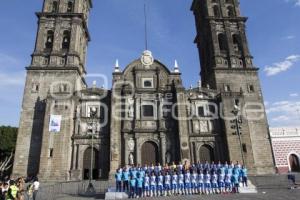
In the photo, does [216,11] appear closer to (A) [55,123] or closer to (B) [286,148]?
(B) [286,148]

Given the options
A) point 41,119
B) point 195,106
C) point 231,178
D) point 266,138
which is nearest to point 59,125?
point 41,119

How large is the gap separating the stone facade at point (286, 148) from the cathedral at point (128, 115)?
4393 millimetres

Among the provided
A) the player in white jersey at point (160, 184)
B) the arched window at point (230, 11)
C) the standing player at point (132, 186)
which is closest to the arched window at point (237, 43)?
the arched window at point (230, 11)

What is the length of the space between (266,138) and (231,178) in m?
15.8

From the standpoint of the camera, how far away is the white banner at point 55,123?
26.0 meters

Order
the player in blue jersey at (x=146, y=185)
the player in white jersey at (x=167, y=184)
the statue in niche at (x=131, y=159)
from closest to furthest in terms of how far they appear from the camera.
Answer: the player in blue jersey at (x=146, y=185) → the player in white jersey at (x=167, y=184) → the statue in niche at (x=131, y=159)

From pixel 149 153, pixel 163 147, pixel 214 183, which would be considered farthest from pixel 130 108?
pixel 214 183

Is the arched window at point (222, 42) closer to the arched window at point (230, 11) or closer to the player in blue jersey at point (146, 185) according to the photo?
the arched window at point (230, 11)

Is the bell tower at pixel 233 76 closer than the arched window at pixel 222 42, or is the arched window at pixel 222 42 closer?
the bell tower at pixel 233 76

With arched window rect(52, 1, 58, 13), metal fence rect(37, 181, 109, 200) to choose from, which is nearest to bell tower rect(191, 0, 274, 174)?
metal fence rect(37, 181, 109, 200)

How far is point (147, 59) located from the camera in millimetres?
32500

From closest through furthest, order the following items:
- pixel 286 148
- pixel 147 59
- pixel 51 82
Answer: pixel 51 82 → pixel 147 59 → pixel 286 148

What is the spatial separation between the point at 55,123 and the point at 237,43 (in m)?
24.3

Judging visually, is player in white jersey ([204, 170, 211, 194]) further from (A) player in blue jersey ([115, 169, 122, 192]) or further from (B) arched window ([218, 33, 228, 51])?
(B) arched window ([218, 33, 228, 51])
